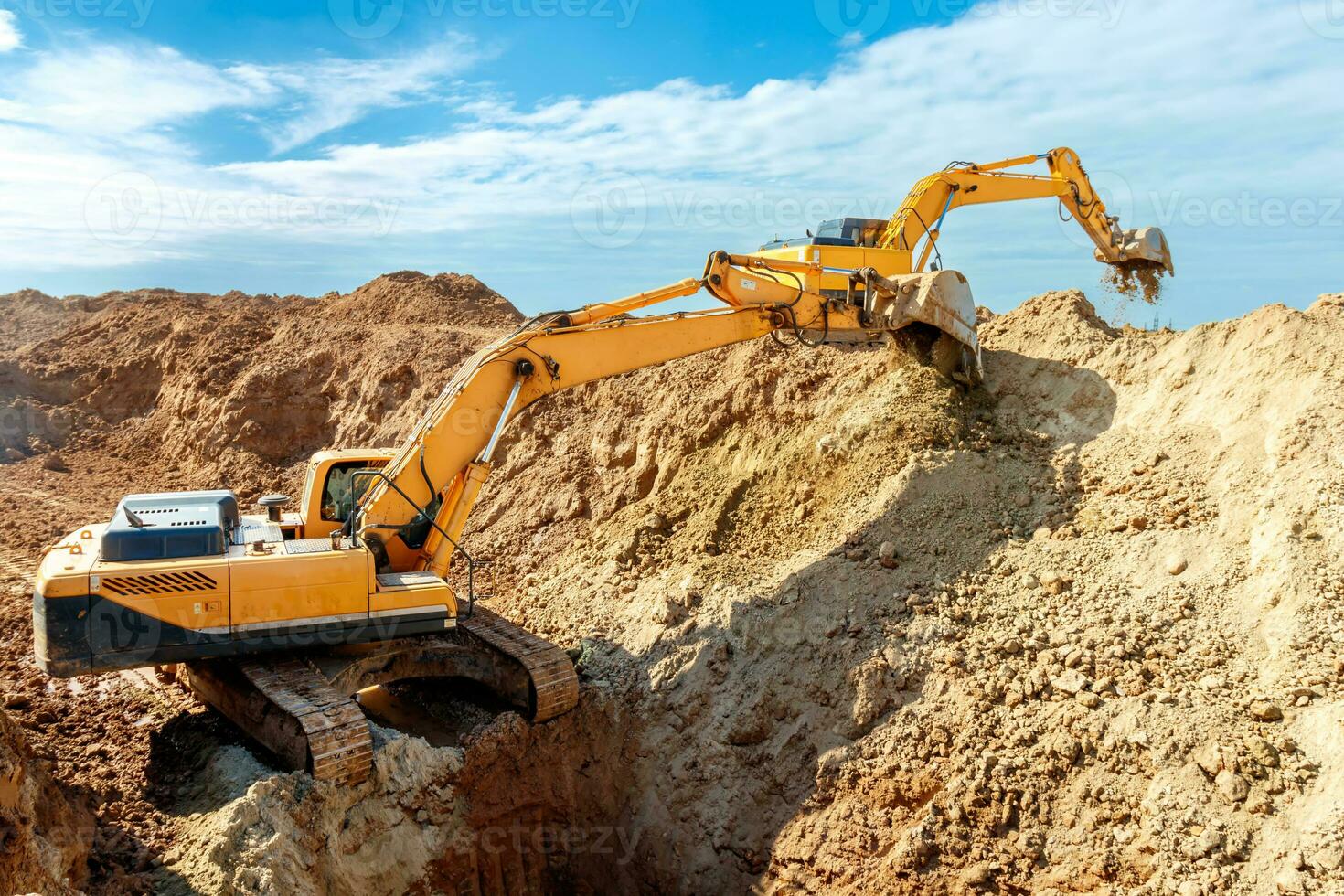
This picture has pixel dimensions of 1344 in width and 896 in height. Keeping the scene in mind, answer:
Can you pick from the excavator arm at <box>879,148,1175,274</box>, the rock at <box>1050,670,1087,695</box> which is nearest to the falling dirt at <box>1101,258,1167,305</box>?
the excavator arm at <box>879,148,1175,274</box>

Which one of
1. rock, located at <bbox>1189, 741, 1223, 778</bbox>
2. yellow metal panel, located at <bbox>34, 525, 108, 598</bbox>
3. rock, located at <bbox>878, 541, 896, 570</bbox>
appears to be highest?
yellow metal panel, located at <bbox>34, 525, 108, 598</bbox>

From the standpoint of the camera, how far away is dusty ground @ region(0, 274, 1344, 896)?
6.35 metres

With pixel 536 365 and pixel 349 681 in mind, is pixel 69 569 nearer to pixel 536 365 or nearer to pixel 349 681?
pixel 349 681

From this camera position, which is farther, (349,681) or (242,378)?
(242,378)

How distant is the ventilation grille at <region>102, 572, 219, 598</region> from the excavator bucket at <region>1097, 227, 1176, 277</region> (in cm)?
1041

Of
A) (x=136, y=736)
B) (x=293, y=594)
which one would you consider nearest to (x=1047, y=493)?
(x=293, y=594)

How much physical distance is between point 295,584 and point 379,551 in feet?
3.23

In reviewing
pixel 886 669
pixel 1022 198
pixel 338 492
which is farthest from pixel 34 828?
pixel 1022 198

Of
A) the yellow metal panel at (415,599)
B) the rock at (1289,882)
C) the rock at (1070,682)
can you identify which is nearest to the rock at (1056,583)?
the rock at (1070,682)

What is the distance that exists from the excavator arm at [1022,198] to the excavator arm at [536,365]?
145cm

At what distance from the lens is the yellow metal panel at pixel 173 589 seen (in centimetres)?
686

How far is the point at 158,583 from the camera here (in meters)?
6.98

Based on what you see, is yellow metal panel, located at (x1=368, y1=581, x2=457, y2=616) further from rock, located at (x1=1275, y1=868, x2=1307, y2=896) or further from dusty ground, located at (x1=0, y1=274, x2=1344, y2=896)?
rock, located at (x1=1275, y1=868, x2=1307, y2=896)

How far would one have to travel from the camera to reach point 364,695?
9219mm
